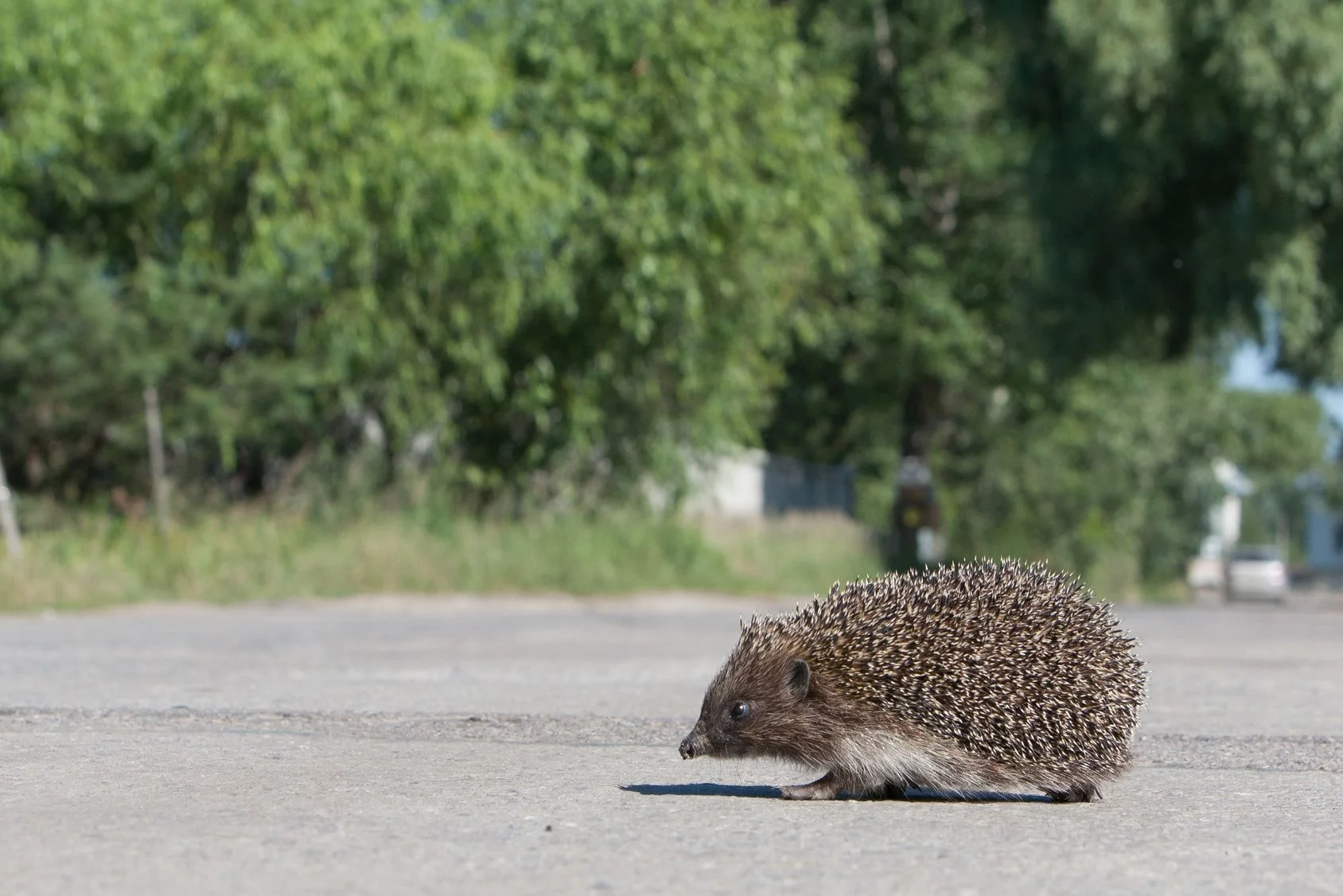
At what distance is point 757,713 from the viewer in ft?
25.2

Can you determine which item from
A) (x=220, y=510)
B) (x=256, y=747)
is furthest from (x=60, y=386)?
(x=256, y=747)

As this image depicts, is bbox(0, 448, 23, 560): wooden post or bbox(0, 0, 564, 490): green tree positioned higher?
bbox(0, 0, 564, 490): green tree

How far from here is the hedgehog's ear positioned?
7.62 metres

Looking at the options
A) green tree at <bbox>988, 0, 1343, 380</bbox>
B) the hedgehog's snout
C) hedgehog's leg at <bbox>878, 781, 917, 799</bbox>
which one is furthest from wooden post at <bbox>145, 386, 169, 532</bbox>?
hedgehog's leg at <bbox>878, 781, 917, 799</bbox>

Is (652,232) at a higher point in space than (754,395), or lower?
higher

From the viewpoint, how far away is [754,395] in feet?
120

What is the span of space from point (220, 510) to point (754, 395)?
10.5m

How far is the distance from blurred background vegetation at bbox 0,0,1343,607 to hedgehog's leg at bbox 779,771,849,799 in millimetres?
17152

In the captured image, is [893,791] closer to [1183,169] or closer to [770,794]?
[770,794]

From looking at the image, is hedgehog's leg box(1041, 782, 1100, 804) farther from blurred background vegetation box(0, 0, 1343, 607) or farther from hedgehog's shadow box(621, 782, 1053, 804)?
blurred background vegetation box(0, 0, 1343, 607)

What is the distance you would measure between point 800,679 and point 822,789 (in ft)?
1.31

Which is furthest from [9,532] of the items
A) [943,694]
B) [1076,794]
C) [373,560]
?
[1076,794]

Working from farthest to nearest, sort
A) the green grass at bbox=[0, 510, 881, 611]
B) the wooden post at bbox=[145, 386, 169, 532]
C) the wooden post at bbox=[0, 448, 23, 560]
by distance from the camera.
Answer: the wooden post at bbox=[145, 386, 169, 532], the green grass at bbox=[0, 510, 881, 611], the wooden post at bbox=[0, 448, 23, 560]

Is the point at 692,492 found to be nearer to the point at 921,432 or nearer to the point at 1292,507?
the point at 921,432
